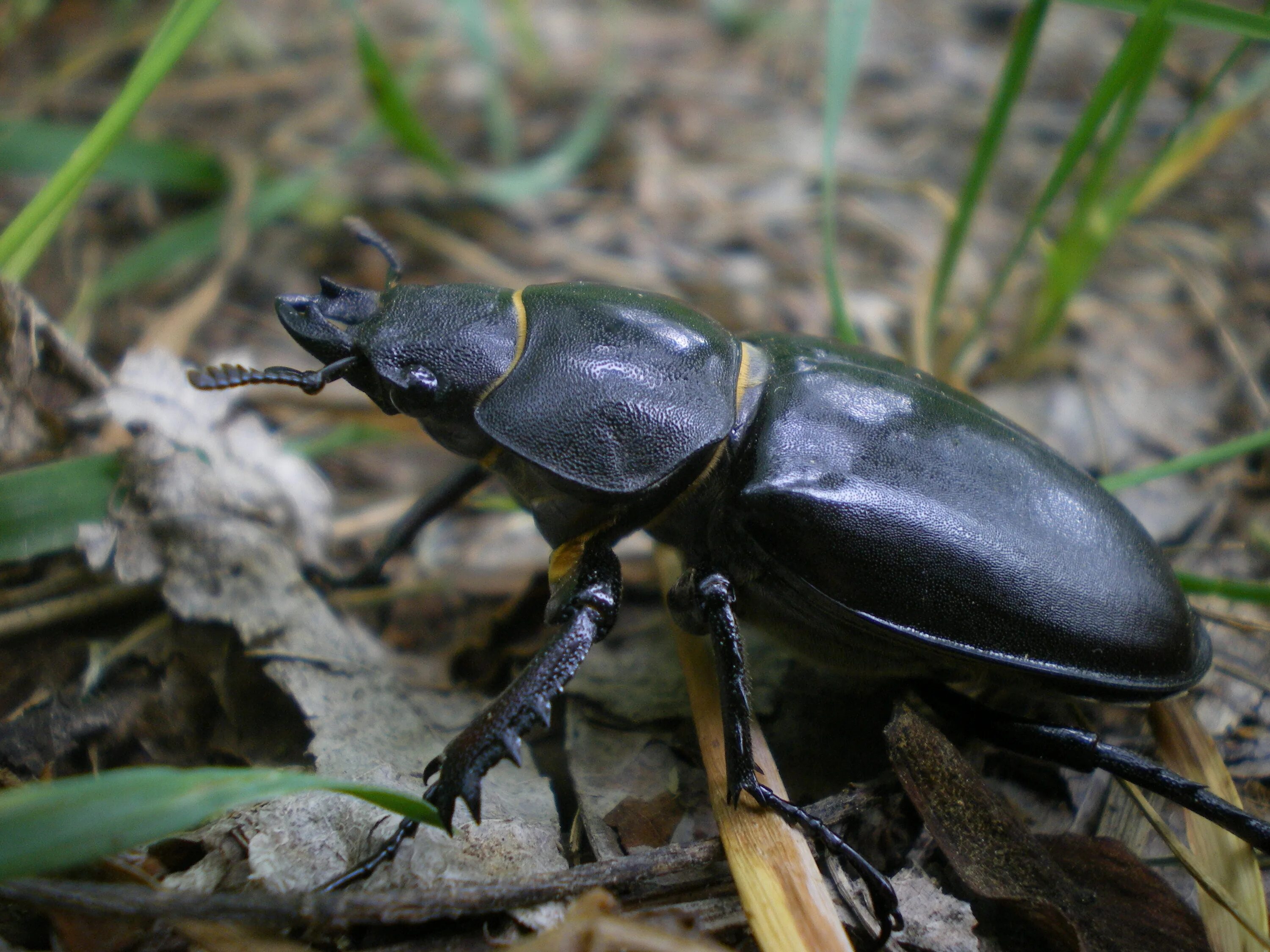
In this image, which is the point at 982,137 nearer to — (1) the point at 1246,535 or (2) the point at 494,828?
(1) the point at 1246,535

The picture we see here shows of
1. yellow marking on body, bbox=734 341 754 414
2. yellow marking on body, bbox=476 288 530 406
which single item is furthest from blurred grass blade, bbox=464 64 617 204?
yellow marking on body, bbox=734 341 754 414

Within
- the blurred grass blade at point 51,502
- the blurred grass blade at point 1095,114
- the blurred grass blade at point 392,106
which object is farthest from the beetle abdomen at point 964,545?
the blurred grass blade at point 392,106

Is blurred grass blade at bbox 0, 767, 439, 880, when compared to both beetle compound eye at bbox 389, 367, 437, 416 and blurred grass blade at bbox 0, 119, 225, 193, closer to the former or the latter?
beetle compound eye at bbox 389, 367, 437, 416

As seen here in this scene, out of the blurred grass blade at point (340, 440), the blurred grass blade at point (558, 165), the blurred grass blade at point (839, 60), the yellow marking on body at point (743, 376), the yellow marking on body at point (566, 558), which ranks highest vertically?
the blurred grass blade at point (839, 60)

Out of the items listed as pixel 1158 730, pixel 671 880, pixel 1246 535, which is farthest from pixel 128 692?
pixel 1246 535

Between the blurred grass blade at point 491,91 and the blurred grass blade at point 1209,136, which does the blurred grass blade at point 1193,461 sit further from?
the blurred grass blade at point 491,91
